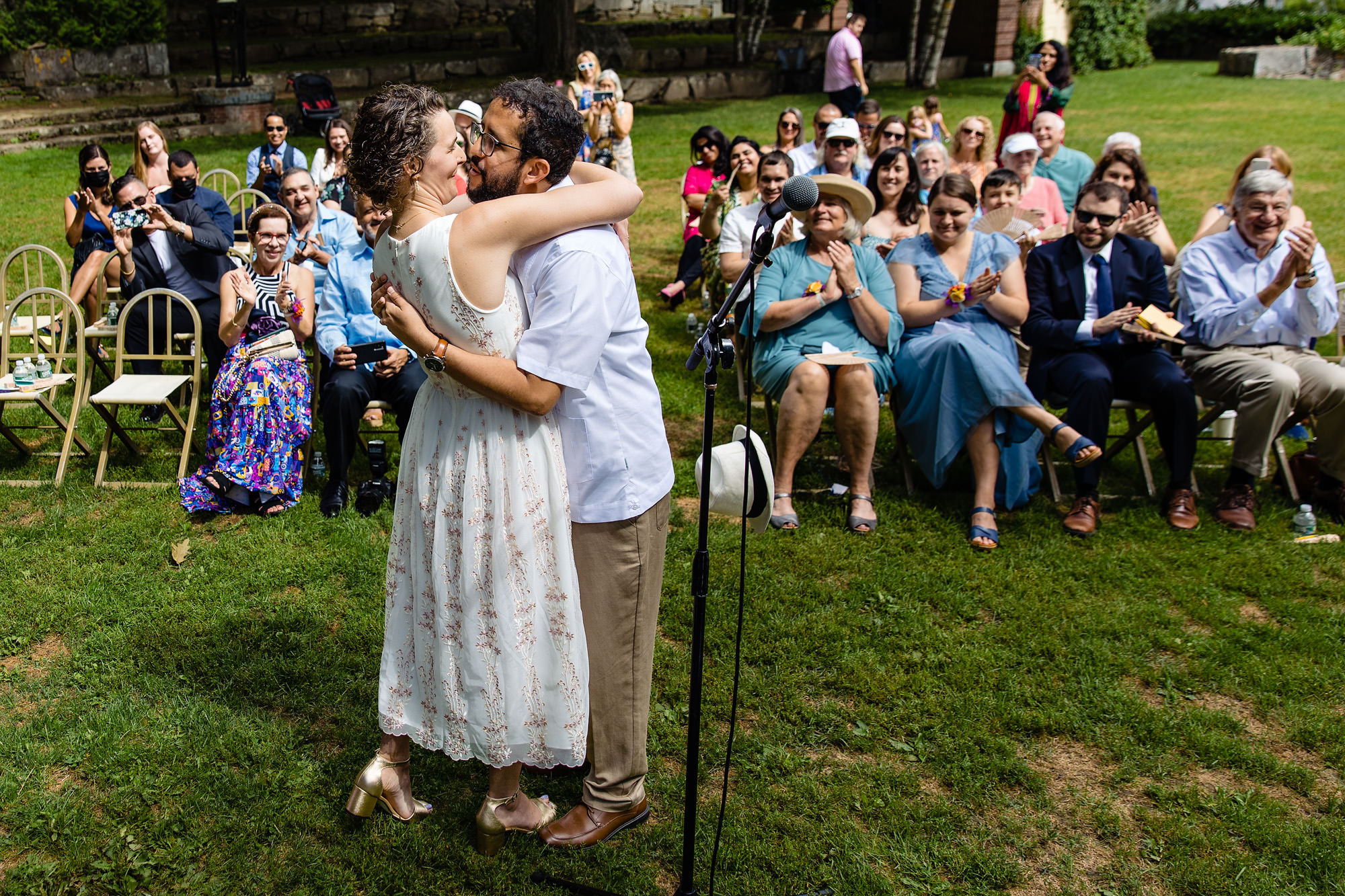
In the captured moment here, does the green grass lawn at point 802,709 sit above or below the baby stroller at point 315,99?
below

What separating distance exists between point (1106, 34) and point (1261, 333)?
25.7m

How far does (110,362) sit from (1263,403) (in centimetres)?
665

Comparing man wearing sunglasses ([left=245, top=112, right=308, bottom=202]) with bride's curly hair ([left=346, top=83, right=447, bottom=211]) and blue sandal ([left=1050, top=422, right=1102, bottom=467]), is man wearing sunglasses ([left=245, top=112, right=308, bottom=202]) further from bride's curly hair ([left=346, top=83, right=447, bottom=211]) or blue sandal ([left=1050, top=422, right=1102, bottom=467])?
bride's curly hair ([left=346, top=83, right=447, bottom=211])

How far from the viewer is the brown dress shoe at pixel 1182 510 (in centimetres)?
503

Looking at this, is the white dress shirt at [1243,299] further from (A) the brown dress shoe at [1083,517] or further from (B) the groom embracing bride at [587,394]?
(B) the groom embracing bride at [587,394]

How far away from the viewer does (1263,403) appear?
16.6 feet

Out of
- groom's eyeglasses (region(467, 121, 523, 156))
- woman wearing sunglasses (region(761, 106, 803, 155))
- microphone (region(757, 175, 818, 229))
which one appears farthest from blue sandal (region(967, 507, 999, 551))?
woman wearing sunglasses (region(761, 106, 803, 155))

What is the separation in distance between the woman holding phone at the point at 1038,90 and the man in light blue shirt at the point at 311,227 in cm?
719

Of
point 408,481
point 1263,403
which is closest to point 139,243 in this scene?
point 408,481

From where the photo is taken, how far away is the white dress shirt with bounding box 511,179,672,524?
7.81 ft

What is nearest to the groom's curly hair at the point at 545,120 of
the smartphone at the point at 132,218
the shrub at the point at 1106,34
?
the smartphone at the point at 132,218

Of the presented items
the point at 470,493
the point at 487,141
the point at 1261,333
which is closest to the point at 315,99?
the point at 1261,333

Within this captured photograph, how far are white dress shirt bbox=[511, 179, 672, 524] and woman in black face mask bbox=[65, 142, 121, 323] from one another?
5536mm

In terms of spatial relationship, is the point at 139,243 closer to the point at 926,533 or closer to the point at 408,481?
the point at 408,481
